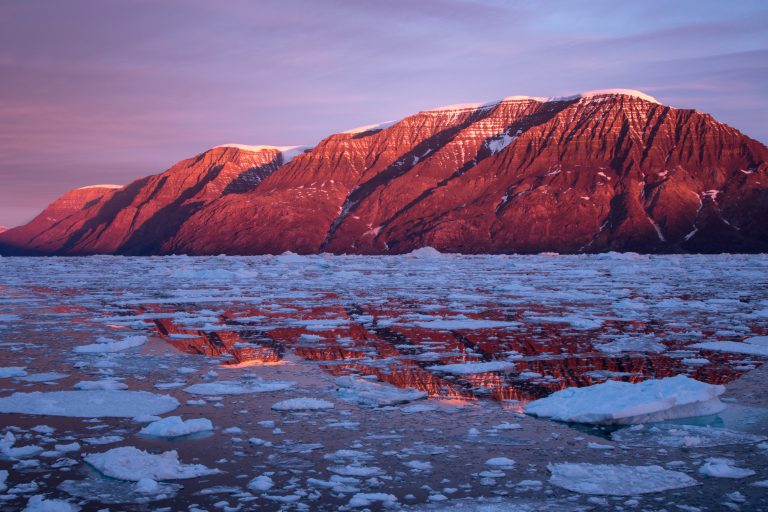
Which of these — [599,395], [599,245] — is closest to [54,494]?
[599,395]

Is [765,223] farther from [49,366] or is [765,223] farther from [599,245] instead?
[49,366]

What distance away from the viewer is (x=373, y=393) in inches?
349

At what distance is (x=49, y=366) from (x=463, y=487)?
320 inches

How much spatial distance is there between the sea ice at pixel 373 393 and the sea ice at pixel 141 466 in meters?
2.96

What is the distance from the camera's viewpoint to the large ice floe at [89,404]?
7934 millimetres

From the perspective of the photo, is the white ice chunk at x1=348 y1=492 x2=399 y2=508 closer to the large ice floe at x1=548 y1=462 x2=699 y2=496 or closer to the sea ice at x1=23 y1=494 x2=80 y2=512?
the large ice floe at x1=548 y1=462 x2=699 y2=496

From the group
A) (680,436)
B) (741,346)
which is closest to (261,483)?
(680,436)

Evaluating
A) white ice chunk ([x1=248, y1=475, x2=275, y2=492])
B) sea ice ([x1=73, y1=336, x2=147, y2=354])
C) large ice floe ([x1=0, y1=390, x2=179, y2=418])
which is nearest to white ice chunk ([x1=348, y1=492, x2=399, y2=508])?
white ice chunk ([x1=248, y1=475, x2=275, y2=492])

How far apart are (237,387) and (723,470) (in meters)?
6.21

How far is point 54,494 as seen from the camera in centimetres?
534

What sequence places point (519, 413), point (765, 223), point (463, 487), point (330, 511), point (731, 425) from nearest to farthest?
point (330, 511)
point (463, 487)
point (731, 425)
point (519, 413)
point (765, 223)

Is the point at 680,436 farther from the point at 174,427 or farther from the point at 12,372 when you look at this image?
the point at 12,372

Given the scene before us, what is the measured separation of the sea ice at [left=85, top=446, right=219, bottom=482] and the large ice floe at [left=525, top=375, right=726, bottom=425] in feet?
13.5

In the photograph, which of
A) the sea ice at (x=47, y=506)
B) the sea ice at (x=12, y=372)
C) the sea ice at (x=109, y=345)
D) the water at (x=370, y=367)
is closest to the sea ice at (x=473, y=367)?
the water at (x=370, y=367)
